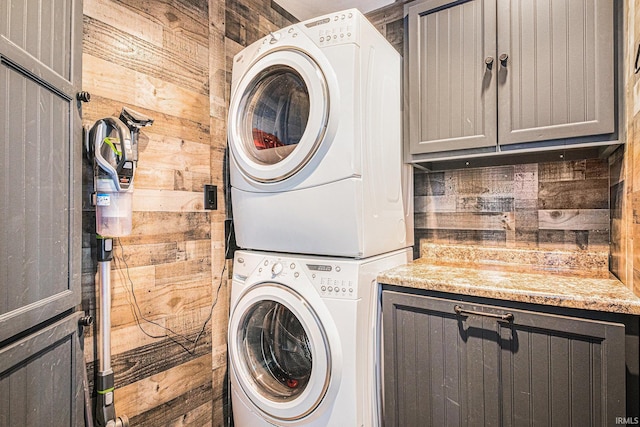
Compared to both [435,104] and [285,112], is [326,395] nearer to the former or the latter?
[285,112]

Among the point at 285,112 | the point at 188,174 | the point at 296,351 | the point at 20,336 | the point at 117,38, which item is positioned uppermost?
the point at 117,38

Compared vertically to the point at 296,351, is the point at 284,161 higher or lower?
higher

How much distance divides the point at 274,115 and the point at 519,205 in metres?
1.35

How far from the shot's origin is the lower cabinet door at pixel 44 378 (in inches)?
31.0

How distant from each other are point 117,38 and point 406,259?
172 cm

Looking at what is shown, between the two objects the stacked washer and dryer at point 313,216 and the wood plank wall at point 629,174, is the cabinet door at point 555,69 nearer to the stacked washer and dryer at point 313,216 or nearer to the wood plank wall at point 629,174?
the wood plank wall at point 629,174

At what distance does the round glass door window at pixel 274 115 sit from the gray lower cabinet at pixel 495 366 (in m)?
0.84

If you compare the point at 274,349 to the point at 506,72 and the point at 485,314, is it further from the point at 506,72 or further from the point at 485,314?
the point at 506,72

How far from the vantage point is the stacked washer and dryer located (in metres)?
1.41

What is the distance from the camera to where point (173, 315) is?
165 centimetres

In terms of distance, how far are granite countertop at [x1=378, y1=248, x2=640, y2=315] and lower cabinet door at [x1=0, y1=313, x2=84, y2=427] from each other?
1.15 meters

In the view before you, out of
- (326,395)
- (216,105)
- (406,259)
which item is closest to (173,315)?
(326,395)

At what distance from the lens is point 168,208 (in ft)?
5.31

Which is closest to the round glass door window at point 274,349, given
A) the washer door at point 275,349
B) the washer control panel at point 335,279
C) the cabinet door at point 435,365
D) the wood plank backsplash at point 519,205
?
the washer door at point 275,349
